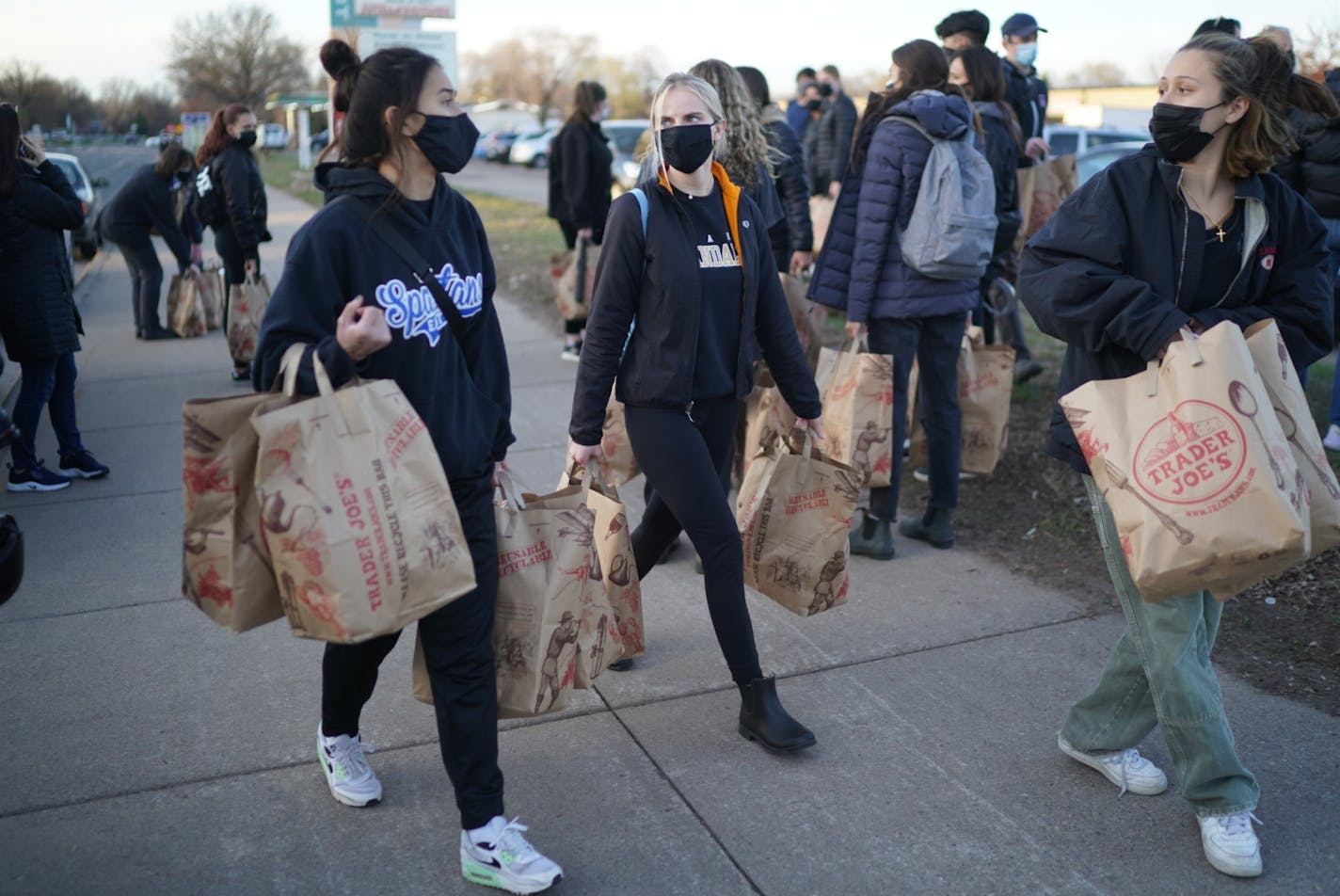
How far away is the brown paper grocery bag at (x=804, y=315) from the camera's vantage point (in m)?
5.98

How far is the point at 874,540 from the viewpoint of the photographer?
17.4ft

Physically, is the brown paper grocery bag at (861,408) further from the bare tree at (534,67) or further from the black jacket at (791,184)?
the bare tree at (534,67)

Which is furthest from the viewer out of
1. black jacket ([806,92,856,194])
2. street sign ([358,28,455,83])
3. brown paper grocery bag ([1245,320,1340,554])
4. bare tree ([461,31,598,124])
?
bare tree ([461,31,598,124])

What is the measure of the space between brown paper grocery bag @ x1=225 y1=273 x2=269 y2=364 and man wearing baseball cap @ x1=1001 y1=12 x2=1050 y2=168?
5206 millimetres

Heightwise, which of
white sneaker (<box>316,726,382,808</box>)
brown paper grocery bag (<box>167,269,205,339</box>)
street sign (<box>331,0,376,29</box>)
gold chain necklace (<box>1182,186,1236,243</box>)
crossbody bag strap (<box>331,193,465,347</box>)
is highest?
street sign (<box>331,0,376,29</box>)

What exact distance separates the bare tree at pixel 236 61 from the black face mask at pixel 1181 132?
68.6 meters

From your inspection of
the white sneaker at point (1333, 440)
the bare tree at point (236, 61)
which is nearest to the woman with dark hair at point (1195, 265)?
the white sneaker at point (1333, 440)

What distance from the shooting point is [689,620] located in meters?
4.60

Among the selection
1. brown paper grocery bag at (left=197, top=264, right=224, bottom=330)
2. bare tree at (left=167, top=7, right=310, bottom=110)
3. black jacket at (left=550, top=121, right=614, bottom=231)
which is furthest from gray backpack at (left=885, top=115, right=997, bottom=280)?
bare tree at (left=167, top=7, right=310, bottom=110)

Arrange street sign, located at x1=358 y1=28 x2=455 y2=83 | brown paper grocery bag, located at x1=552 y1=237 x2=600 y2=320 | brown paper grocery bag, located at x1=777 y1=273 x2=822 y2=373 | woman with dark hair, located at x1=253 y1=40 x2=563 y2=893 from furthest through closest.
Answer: street sign, located at x1=358 y1=28 x2=455 y2=83 → brown paper grocery bag, located at x1=552 y1=237 x2=600 y2=320 → brown paper grocery bag, located at x1=777 y1=273 x2=822 y2=373 → woman with dark hair, located at x1=253 y1=40 x2=563 y2=893

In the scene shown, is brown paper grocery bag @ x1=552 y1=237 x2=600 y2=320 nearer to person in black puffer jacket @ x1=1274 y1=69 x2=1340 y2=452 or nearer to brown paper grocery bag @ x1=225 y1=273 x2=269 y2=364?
brown paper grocery bag @ x1=225 y1=273 x2=269 y2=364

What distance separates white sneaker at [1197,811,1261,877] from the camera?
2939 millimetres

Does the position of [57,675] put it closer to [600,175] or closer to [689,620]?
[689,620]

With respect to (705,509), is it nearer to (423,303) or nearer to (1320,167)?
(423,303)
